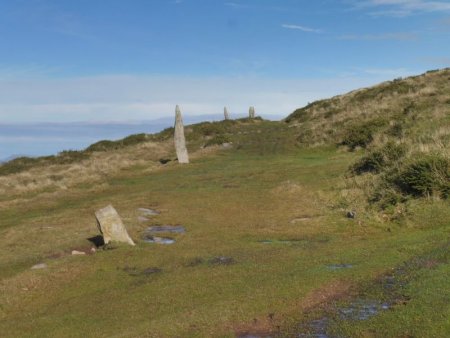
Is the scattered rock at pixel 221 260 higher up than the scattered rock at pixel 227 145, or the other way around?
the scattered rock at pixel 227 145

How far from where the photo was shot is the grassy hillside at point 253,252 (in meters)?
12.2

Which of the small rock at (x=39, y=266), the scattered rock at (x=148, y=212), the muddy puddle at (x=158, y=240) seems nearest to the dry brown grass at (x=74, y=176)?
the scattered rock at (x=148, y=212)

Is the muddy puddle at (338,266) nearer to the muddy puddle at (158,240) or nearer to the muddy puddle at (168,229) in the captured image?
the muddy puddle at (158,240)

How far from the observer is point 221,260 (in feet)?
59.0

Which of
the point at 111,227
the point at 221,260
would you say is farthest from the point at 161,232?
the point at 221,260

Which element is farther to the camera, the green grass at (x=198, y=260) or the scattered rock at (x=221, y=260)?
the scattered rock at (x=221, y=260)

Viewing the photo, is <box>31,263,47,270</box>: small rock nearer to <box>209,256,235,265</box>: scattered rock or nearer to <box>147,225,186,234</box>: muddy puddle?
<box>147,225,186,234</box>: muddy puddle

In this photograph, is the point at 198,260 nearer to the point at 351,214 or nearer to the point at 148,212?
the point at 351,214

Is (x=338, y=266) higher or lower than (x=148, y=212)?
lower

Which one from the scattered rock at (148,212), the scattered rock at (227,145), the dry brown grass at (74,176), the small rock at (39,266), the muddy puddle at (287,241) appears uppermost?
the scattered rock at (227,145)

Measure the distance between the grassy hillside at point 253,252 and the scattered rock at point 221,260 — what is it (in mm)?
39

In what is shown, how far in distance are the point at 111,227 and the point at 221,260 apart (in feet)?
18.3

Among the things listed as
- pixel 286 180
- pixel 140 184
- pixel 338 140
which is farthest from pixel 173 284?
pixel 338 140

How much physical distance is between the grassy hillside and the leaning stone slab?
0.67 metres
